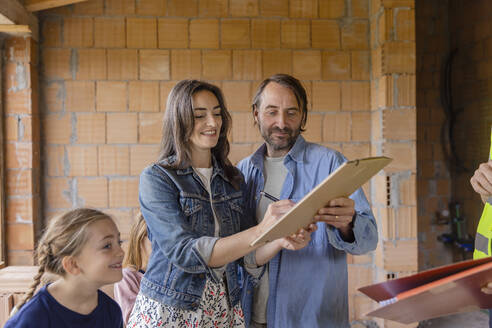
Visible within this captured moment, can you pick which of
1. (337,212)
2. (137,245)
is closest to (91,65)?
(137,245)

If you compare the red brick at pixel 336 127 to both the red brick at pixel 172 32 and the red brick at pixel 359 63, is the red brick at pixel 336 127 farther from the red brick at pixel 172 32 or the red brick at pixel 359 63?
the red brick at pixel 172 32

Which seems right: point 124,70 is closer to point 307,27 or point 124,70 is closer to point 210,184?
point 307,27

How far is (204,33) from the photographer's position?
118 inches

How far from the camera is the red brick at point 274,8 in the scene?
3.04 metres

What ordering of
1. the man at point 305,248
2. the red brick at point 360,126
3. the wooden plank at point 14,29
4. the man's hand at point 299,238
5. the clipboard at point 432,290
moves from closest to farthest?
the clipboard at point 432,290 → the man's hand at point 299,238 → the man at point 305,248 → the wooden plank at point 14,29 → the red brick at point 360,126

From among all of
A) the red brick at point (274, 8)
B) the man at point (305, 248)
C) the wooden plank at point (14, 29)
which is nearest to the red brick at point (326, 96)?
the red brick at point (274, 8)

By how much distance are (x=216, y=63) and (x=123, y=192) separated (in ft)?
3.78

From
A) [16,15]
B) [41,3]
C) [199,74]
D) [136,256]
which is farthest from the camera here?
[199,74]

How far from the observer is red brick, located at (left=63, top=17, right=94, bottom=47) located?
2.92 m

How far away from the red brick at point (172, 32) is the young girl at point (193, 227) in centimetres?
162

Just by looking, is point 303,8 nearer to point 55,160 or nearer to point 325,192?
point 55,160

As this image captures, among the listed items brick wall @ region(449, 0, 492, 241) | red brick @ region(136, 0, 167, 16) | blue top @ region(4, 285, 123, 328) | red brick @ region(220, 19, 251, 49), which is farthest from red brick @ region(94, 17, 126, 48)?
brick wall @ region(449, 0, 492, 241)

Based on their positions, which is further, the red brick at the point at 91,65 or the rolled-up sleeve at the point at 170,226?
the red brick at the point at 91,65

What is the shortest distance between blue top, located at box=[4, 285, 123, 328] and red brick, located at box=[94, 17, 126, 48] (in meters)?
2.03
